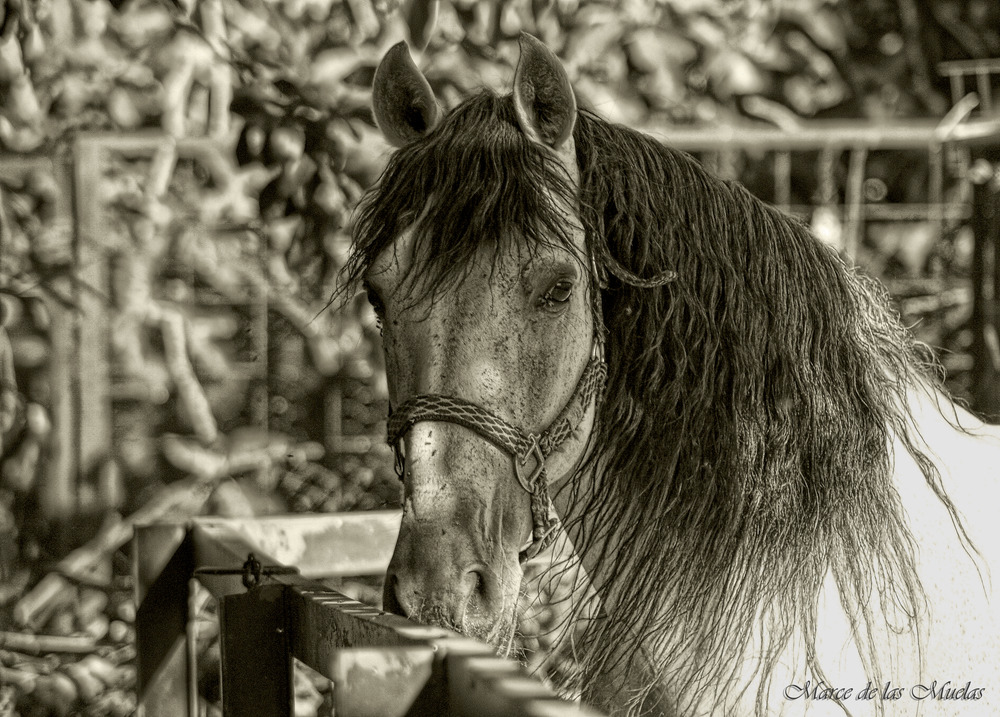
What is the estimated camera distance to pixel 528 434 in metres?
1.33

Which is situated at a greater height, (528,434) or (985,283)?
(985,283)

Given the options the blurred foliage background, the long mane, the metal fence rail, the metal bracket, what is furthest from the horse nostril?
the blurred foliage background

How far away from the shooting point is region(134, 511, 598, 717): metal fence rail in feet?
3.00

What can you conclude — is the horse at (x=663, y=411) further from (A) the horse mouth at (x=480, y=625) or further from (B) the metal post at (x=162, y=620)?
(B) the metal post at (x=162, y=620)

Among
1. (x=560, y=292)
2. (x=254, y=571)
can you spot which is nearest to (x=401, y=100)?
(x=560, y=292)

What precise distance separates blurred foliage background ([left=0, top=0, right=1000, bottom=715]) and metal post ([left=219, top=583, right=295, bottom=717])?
1.91 m

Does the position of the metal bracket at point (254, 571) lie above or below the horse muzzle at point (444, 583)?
below

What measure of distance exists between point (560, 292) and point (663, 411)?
24 centimetres

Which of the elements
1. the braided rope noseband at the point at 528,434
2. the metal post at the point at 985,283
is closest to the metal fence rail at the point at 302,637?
the braided rope noseband at the point at 528,434

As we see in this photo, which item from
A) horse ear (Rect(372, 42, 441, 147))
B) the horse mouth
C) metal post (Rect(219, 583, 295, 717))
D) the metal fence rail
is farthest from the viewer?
horse ear (Rect(372, 42, 441, 147))

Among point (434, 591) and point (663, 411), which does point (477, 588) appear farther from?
point (663, 411)

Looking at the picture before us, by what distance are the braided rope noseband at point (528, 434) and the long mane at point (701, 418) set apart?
67mm

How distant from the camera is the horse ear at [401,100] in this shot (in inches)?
63.2

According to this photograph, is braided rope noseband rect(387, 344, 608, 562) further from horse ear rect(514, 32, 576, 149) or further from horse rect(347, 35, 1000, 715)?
horse ear rect(514, 32, 576, 149)
